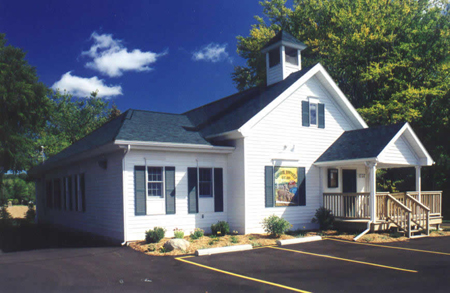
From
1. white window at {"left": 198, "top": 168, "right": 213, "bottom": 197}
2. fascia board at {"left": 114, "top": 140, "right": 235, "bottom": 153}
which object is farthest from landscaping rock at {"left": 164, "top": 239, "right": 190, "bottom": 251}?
fascia board at {"left": 114, "top": 140, "right": 235, "bottom": 153}

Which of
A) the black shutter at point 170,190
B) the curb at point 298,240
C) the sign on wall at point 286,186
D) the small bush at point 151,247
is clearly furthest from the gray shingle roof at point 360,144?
the small bush at point 151,247

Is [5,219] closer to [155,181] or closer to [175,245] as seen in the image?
[155,181]

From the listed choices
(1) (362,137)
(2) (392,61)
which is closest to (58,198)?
(1) (362,137)

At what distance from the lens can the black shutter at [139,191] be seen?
14.6 meters

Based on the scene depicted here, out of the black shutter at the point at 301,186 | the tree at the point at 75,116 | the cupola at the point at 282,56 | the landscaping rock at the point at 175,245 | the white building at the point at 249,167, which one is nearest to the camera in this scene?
the landscaping rock at the point at 175,245

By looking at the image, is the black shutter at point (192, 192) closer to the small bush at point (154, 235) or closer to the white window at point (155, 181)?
the white window at point (155, 181)

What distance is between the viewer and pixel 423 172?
27609 mm

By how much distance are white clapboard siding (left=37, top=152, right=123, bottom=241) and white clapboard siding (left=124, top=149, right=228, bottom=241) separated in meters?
0.40

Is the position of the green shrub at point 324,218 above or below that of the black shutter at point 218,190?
below

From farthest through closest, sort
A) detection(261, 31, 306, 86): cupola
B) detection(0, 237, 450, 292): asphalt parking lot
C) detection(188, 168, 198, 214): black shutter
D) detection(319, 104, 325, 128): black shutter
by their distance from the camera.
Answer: detection(261, 31, 306, 86): cupola → detection(319, 104, 325, 128): black shutter → detection(188, 168, 198, 214): black shutter → detection(0, 237, 450, 292): asphalt parking lot

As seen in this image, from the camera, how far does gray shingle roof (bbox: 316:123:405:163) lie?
54.0ft

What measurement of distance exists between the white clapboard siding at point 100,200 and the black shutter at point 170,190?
1747mm

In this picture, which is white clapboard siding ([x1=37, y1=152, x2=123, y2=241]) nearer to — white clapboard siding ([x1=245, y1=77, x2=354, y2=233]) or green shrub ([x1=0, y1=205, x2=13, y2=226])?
white clapboard siding ([x1=245, y1=77, x2=354, y2=233])

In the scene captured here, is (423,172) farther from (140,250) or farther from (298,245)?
(140,250)
